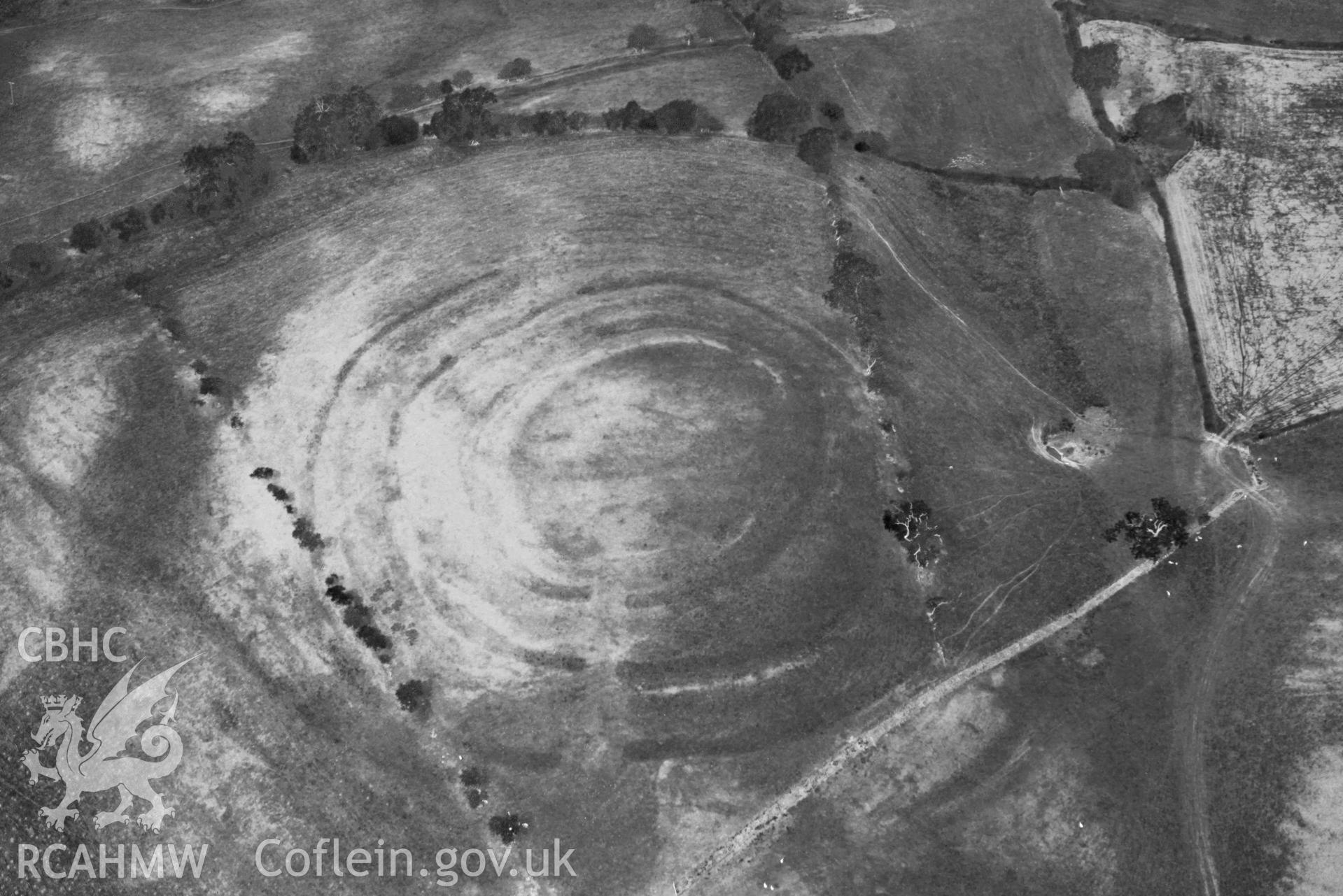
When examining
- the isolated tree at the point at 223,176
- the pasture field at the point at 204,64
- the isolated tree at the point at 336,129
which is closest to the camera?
the isolated tree at the point at 223,176

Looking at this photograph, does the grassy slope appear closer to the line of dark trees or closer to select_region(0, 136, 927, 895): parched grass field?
select_region(0, 136, 927, 895): parched grass field

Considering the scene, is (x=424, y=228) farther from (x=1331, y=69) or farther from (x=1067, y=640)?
(x=1331, y=69)

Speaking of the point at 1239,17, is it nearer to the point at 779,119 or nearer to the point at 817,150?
the point at 817,150

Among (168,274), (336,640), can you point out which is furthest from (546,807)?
(168,274)

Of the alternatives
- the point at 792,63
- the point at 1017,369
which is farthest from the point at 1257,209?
the point at 792,63

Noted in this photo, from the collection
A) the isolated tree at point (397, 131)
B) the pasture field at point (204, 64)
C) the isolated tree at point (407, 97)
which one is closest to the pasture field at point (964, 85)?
the pasture field at point (204, 64)

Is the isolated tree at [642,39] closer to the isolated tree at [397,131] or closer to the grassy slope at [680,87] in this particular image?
the grassy slope at [680,87]
